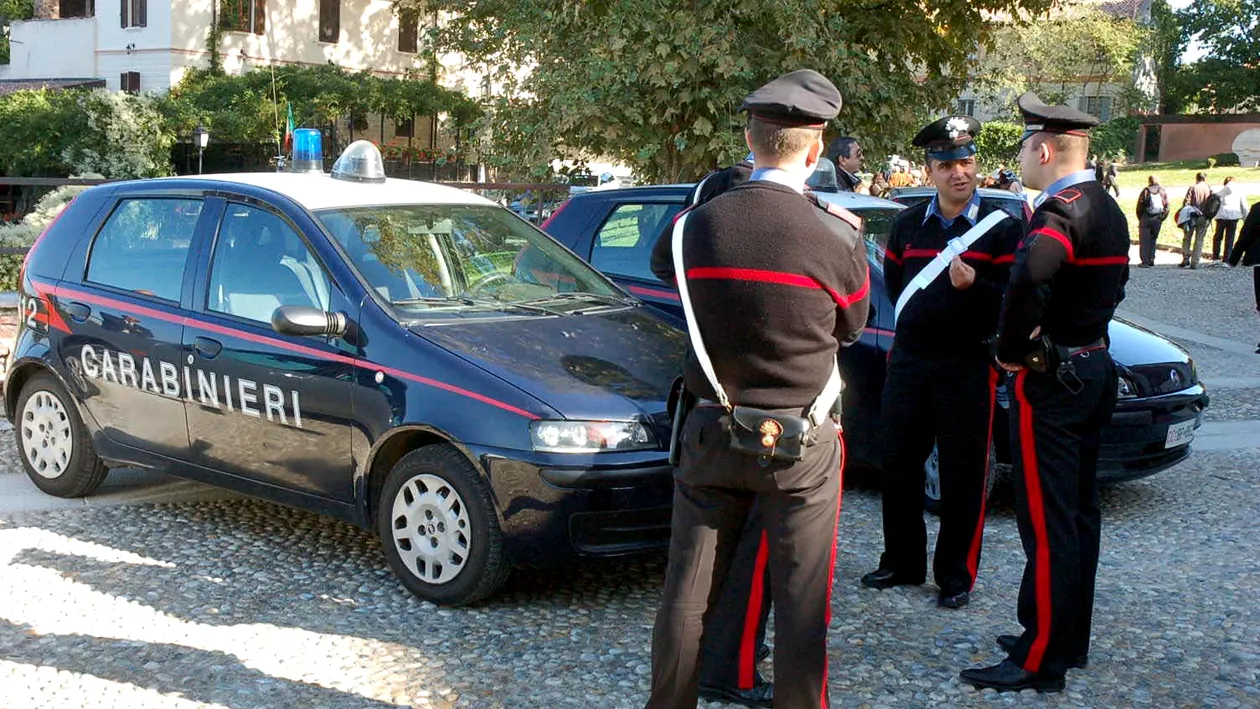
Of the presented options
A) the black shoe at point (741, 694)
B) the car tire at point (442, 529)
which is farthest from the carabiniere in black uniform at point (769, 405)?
the car tire at point (442, 529)

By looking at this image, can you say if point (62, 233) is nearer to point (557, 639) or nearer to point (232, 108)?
point (557, 639)

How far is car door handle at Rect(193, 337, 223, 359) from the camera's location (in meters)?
5.59

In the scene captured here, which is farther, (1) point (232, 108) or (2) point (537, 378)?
(1) point (232, 108)

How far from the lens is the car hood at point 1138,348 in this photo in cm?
663

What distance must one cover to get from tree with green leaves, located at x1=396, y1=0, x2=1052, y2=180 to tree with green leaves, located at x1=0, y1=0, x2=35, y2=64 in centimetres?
3844

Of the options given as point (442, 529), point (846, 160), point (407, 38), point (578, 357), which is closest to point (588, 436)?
point (578, 357)

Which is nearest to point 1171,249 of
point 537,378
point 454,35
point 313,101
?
point 454,35

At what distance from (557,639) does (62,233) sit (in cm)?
350

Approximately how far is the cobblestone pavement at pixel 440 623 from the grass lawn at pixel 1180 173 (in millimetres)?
36295

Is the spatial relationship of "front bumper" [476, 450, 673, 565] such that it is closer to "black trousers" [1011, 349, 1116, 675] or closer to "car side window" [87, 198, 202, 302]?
"black trousers" [1011, 349, 1116, 675]

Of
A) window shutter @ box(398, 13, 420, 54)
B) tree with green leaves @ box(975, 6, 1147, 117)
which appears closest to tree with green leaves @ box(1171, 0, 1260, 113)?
tree with green leaves @ box(975, 6, 1147, 117)

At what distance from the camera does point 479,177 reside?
106 ft

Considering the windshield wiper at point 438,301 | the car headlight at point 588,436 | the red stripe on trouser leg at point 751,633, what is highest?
the windshield wiper at point 438,301

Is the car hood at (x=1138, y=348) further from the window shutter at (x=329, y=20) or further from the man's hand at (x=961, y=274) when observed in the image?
the window shutter at (x=329, y=20)
